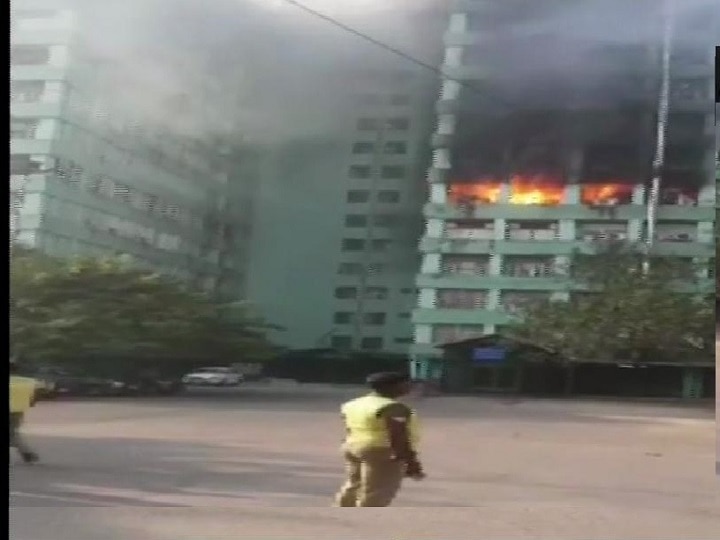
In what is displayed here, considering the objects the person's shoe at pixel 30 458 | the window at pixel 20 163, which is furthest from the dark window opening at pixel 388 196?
the person's shoe at pixel 30 458

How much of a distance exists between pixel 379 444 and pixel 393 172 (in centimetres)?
99

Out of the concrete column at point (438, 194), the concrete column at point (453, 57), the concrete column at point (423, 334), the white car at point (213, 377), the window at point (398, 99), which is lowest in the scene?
the white car at point (213, 377)

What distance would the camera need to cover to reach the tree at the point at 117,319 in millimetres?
2674

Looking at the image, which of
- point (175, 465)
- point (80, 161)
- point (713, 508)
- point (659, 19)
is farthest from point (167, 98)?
point (713, 508)

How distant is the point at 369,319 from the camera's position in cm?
274

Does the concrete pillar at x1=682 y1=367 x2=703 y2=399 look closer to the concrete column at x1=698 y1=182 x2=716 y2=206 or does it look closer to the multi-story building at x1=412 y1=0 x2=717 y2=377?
the multi-story building at x1=412 y1=0 x2=717 y2=377

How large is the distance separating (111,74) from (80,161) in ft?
1.11

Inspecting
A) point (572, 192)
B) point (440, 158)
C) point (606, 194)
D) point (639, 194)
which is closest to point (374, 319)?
point (440, 158)

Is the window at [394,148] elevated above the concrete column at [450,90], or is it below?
below

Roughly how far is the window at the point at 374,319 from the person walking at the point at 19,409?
1.24 meters

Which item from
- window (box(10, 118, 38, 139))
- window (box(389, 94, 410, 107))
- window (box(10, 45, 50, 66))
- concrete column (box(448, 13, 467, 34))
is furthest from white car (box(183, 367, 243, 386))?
concrete column (box(448, 13, 467, 34))

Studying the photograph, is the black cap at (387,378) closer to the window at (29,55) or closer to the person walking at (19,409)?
the person walking at (19,409)

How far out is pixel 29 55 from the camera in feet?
8.95
